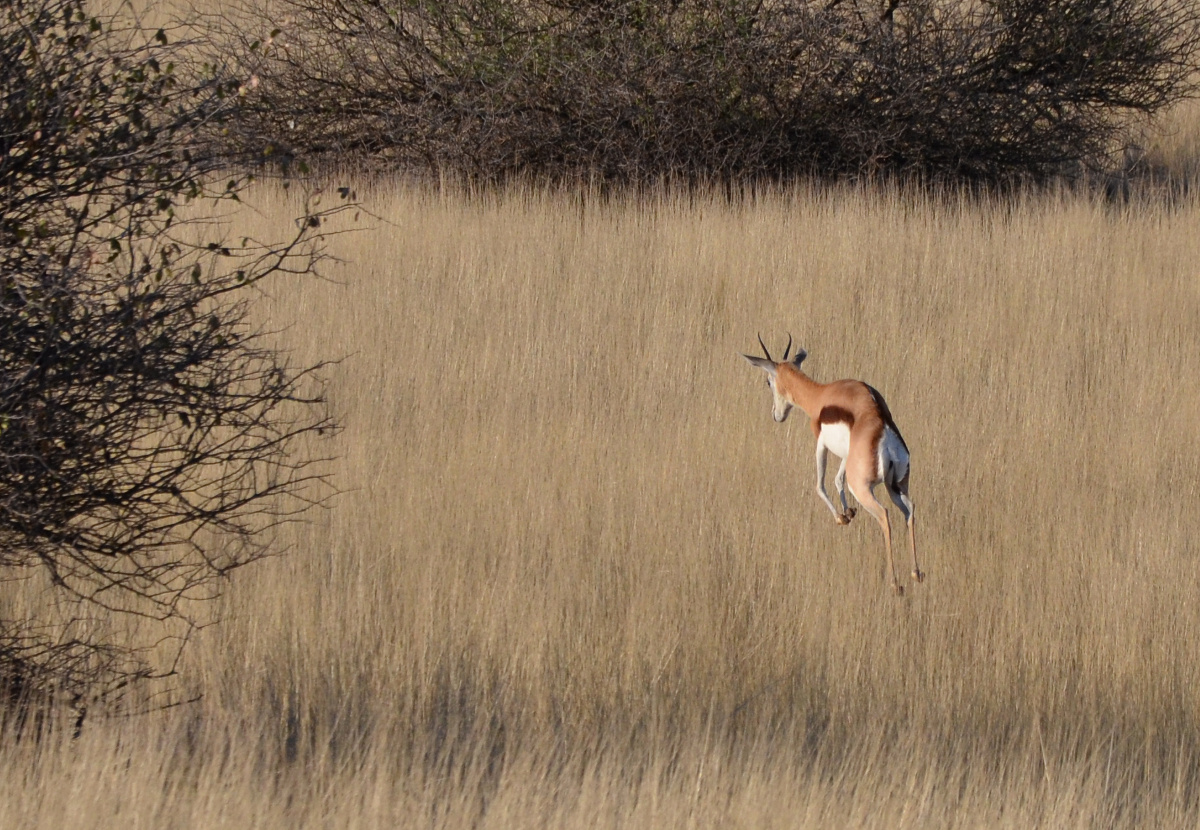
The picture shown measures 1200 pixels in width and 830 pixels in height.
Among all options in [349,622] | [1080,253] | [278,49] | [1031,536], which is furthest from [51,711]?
[278,49]

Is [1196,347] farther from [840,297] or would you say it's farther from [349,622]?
[349,622]

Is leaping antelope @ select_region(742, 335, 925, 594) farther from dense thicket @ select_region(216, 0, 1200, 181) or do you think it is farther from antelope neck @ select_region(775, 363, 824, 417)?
dense thicket @ select_region(216, 0, 1200, 181)

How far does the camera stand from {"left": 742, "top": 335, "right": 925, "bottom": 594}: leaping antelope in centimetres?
480

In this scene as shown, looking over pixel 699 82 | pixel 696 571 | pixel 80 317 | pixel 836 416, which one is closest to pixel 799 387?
pixel 836 416

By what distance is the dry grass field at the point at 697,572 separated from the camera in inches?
144

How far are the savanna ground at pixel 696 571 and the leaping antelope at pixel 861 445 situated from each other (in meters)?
0.34

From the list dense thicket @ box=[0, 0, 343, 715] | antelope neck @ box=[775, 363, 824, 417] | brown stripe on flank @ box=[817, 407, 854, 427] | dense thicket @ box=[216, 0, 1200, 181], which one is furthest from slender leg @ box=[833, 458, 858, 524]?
dense thicket @ box=[216, 0, 1200, 181]

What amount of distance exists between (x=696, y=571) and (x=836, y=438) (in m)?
0.73

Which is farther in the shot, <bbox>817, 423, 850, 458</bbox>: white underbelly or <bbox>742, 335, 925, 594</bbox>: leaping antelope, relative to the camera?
<bbox>817, 423, 850, 458</bbox>: white underbelly

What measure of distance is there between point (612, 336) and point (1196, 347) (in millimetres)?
3432

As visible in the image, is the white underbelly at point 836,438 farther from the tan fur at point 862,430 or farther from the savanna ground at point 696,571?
the savanna ground at point 696,571

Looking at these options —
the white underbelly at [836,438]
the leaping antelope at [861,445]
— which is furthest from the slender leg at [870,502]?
the white underbelly at [836,438]

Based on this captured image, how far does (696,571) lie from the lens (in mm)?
5316

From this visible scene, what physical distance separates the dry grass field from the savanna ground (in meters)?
0.02
